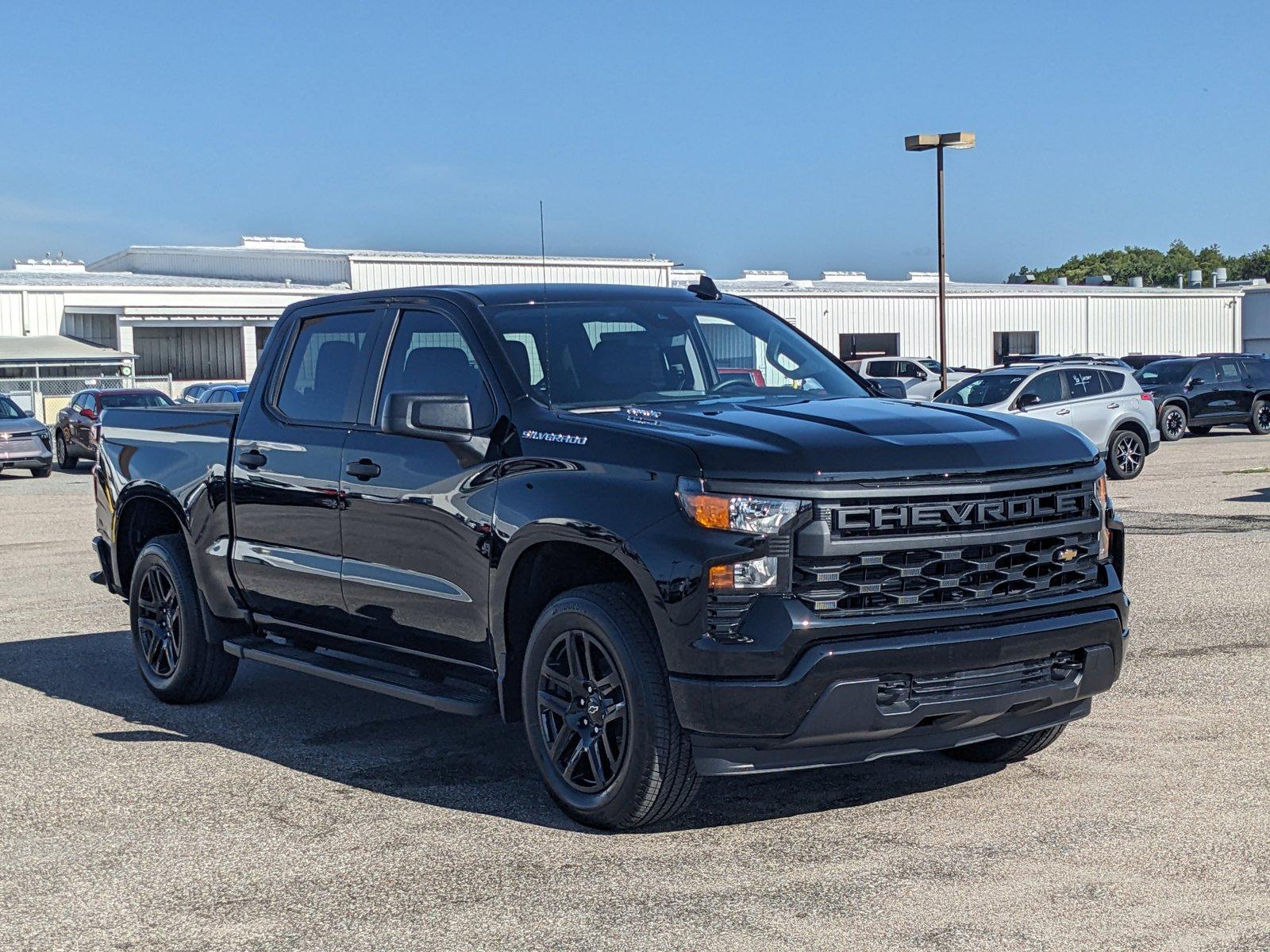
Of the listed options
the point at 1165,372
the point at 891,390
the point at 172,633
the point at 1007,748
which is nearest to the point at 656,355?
the point at 891,390

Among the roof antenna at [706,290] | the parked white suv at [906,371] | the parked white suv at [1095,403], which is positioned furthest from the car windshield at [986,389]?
the roof antenna at [706,290]

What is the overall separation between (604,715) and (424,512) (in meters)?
1.21

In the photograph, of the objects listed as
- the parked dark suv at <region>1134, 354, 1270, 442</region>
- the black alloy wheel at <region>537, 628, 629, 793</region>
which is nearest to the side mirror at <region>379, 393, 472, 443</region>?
the black alloy wheel at <region>537, 628, 629, 793</region>

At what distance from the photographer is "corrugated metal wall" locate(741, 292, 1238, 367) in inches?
2285

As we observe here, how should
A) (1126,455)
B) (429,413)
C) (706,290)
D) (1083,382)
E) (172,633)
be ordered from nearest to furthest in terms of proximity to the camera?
1. (429,413)
2. (706,290)
3. (172,633)
4. (1126,455)
5. (1083,382)

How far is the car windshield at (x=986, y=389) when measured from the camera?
73.2 ft

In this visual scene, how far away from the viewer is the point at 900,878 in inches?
193

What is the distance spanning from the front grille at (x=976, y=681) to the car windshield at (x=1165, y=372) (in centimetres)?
2868

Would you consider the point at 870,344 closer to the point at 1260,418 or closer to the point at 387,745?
the point at 1260,418

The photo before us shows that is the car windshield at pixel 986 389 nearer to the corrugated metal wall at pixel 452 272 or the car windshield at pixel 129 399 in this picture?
the car windshield at pixel 129 399

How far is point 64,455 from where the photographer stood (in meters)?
31.0

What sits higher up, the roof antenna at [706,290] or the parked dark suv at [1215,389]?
the roof antenna at [706,290]

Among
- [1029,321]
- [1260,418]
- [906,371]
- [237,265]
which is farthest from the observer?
[237,265]

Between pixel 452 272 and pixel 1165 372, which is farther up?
pixel 452 272
